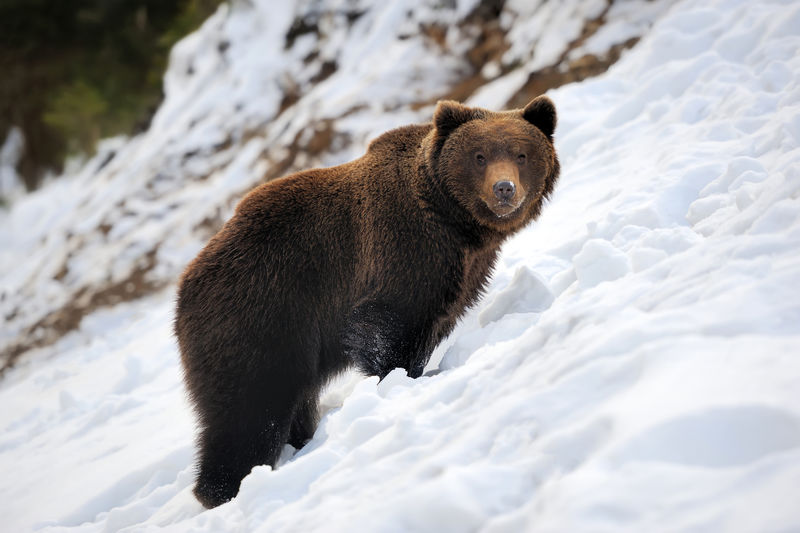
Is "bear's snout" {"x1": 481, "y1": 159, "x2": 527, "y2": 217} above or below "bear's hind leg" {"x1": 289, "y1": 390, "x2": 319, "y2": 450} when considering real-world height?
above

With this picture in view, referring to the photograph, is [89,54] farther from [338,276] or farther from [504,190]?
[504,190]

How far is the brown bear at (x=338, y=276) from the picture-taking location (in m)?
3.52

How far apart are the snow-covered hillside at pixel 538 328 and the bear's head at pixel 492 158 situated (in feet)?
1.39

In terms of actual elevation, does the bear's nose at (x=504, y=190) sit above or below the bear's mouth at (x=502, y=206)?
above

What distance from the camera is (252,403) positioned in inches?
138

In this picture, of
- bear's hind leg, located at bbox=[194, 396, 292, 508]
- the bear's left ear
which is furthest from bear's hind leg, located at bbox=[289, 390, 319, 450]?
the bear's left ear

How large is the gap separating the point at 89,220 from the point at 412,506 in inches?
465

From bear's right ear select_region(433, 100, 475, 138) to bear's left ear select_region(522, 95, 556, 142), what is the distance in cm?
37

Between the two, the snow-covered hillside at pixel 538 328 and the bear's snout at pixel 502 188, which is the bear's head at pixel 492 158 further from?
the snow-covered hillside at pixel 538 328

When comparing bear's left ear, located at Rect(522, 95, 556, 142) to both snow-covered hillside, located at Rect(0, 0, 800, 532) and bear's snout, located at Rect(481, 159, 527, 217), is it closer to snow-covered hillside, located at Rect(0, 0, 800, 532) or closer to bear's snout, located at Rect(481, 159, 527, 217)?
bear's snout, located at Rect(481, 159, 527, 217)

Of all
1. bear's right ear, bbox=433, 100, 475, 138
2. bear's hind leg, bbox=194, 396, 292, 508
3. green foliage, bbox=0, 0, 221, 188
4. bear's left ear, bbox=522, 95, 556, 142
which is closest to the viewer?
bear's hind leg, bbox=194, 396, 292, 508

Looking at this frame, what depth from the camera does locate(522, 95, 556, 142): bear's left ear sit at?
153 inches

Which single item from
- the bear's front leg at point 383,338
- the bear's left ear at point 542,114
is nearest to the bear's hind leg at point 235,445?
the bear's front leg at point 383,338

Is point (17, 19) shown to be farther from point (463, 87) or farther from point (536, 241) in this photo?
point (536, 241)
